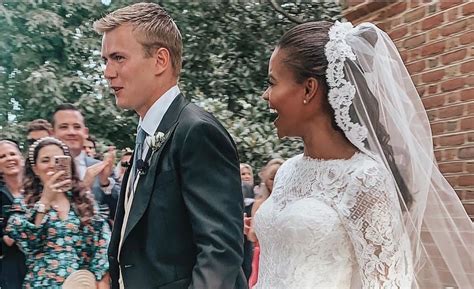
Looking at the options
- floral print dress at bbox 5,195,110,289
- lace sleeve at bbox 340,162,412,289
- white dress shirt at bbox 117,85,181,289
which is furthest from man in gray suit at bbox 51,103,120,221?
lace sleeve at bbox 340,162,412,289

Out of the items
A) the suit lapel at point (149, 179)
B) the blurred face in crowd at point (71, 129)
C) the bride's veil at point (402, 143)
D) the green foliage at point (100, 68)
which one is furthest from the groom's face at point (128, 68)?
the green foliage at point (100, 68)

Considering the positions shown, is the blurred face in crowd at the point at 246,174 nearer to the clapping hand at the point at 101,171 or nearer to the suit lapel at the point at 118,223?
the clapping hand at the point at 101,171

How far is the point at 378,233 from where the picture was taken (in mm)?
2375

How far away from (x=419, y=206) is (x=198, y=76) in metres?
7.86

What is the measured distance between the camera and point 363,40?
106 inches

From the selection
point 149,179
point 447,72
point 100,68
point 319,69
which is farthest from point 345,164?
point 100,68

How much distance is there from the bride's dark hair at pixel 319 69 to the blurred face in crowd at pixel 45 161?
226 cm

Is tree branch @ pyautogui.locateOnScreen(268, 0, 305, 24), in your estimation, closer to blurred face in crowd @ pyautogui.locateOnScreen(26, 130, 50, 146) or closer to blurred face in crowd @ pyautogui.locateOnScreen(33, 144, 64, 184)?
blurred face in crowd @ pyautogui.locateOnScreen(26, 130, 50, 146)

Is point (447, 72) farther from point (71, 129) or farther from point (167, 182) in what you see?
point (71, 129)

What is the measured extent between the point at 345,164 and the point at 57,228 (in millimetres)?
2252

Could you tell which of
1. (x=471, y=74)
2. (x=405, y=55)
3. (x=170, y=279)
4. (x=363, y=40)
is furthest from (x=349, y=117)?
(x=405, y=55)

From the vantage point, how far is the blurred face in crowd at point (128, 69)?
255cm

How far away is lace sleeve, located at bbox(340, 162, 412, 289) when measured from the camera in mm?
2381

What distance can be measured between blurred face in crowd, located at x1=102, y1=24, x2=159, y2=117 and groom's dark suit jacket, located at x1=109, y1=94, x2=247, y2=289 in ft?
0.68
